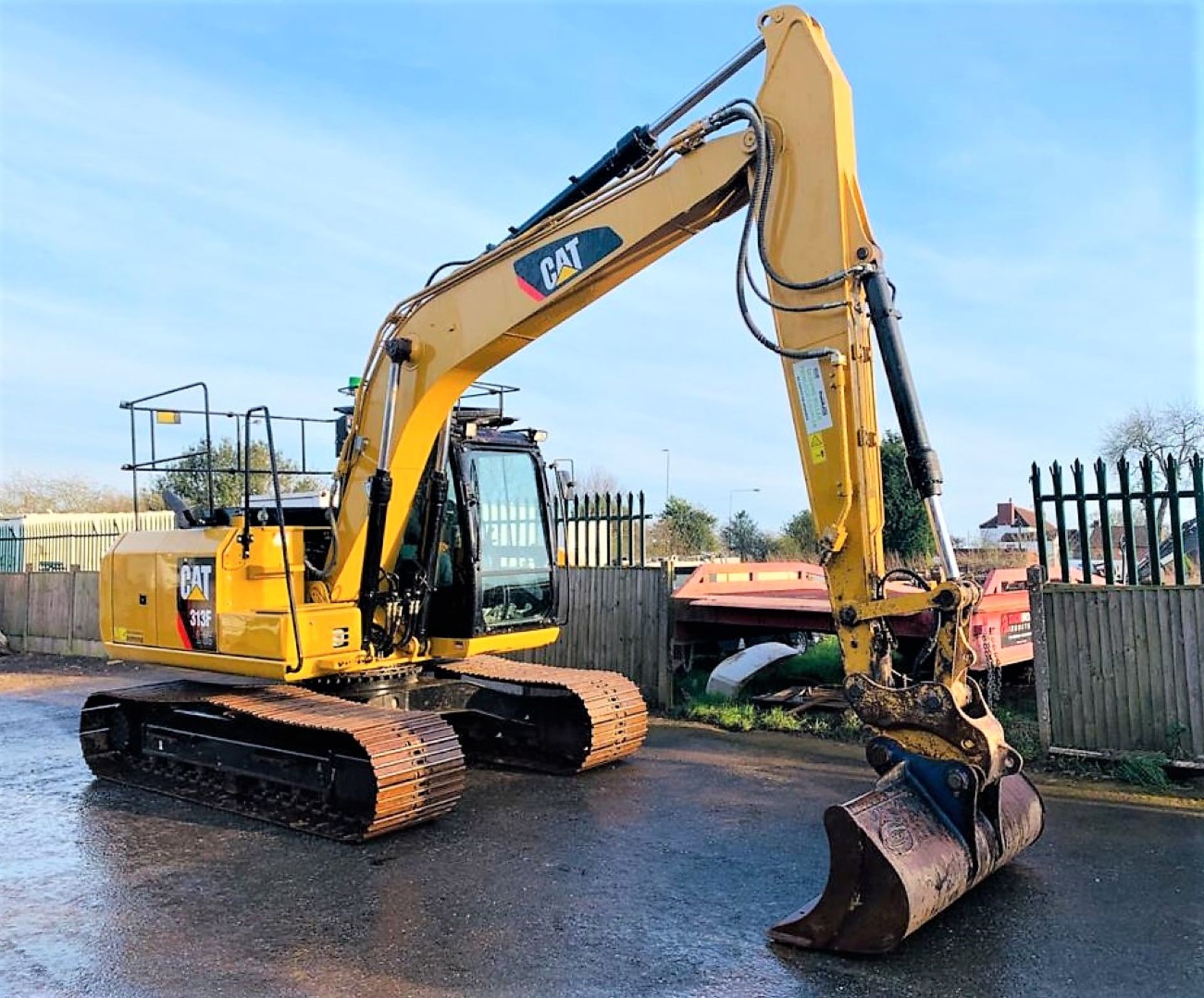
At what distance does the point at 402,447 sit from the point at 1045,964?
15.8 feet

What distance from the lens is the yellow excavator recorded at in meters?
4.43

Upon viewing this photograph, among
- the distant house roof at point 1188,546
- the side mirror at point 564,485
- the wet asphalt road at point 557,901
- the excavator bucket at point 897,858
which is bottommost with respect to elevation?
the wet asphalt road at point 557,901

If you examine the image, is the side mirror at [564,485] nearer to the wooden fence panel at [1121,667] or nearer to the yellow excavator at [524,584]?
the yellow excavator at [524,584]

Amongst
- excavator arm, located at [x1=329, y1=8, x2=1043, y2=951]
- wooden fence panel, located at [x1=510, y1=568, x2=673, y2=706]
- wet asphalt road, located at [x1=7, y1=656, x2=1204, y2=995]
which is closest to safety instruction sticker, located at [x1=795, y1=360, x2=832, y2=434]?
excavator arm, located at [x1=329, y1=8, x2=1043, y2=951]

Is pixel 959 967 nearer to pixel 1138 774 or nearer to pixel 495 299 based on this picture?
pixel 1138 774

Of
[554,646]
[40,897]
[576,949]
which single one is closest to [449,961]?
[576,949]

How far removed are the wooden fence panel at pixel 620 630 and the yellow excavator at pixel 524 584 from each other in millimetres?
2458

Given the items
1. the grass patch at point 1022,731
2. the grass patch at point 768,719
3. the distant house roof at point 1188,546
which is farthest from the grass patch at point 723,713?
the distant house roof at point 1188,546

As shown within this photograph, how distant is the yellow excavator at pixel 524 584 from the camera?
175 inches

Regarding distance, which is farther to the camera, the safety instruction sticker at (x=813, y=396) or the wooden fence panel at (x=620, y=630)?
the wooden fence panel at (x=620, y=630)

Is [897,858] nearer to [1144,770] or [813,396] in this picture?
[813,396]

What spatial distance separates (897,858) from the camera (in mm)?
4191

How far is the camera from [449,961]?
4.38 m

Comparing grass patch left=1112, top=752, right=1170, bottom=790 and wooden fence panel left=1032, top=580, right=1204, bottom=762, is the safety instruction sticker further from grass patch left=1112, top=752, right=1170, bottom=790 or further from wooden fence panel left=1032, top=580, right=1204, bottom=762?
grass patch left=1112, top=752, right=1170, bottom=790
